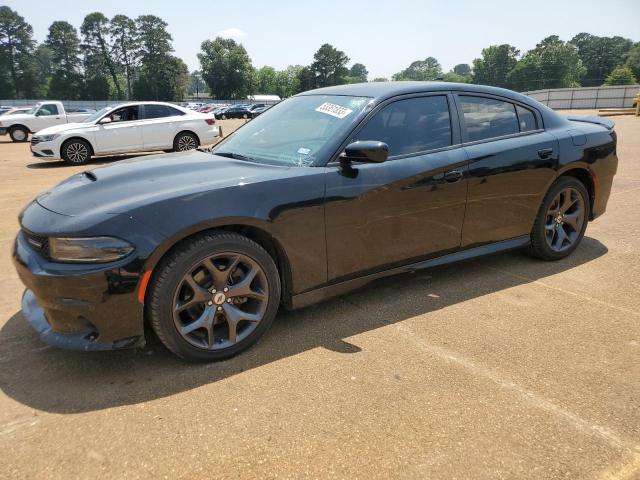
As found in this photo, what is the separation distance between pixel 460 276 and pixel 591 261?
1.34 m

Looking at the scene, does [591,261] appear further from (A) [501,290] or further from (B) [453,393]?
(B) [453,393]

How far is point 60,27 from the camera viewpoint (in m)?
102

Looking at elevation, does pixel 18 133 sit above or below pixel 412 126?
below

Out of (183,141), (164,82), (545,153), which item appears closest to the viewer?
(545,153)

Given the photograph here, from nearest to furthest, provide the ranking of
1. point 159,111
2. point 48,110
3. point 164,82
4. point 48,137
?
point 48,137, point 159,111, point 48,110, point 164,82

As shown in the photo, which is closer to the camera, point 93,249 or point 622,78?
point 93,249

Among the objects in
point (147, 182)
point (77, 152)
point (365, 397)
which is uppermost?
point (147, 182)

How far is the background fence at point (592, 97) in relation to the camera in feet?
136

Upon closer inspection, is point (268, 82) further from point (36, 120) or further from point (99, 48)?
point (36, 120)

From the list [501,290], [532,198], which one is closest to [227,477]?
[501,290]

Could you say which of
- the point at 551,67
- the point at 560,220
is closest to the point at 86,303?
the point at 560,220

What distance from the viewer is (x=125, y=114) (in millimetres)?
11789

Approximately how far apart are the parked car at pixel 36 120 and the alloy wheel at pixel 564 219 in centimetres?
1952

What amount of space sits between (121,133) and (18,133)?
10918 mm
